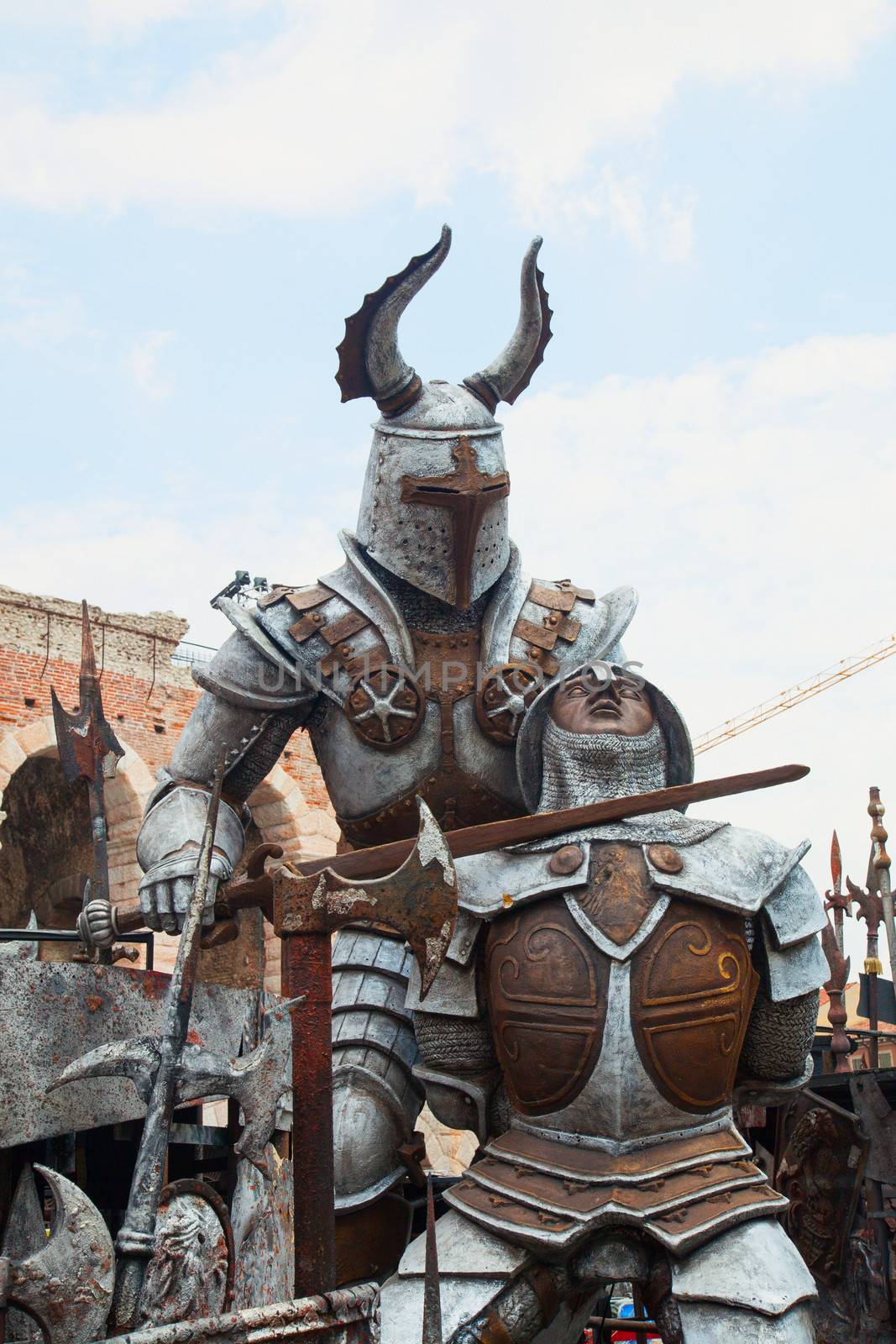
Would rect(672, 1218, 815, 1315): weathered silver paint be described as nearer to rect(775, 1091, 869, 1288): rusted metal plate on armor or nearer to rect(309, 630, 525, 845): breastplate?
rect(309, 630, 525, 845): breastplate

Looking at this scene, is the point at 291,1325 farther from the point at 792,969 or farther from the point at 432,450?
the point at 432,450

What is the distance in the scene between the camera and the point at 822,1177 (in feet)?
19.9

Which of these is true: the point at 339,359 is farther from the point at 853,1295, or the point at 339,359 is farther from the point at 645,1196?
the point at 853,1295

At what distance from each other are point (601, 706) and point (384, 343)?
4.10 feet

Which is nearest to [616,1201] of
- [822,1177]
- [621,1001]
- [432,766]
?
[621,1001]

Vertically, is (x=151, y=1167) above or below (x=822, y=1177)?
above

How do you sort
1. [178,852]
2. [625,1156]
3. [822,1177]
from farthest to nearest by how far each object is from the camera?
[822,1177], [178,852], [625,1156]

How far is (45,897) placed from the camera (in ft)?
50.5

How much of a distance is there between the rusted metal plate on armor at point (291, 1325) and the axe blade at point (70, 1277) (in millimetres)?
74

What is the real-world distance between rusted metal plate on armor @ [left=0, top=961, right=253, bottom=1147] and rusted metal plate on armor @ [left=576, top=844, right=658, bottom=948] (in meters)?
A: 0.97

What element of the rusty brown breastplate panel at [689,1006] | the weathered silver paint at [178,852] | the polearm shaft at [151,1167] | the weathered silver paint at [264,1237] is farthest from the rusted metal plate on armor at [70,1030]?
the rusty brown breastplate panel at [689,1006]

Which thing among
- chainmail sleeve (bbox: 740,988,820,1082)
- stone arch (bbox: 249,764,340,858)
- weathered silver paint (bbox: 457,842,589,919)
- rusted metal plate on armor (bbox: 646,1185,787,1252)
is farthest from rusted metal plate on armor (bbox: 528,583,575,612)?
stone arch (bbox: 249,764,340,858)

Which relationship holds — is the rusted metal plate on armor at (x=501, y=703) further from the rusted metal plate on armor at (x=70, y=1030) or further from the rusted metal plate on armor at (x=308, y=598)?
the rusted metal plate on armor at (x=70, y=1030)

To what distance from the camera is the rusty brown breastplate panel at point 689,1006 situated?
142 inches
